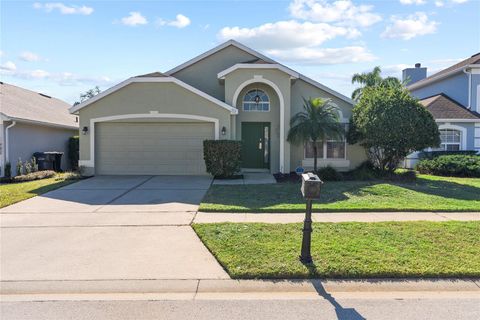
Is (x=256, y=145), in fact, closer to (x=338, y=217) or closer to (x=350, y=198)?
(x=350, y=198)

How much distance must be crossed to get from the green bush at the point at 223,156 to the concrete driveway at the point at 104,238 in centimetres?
275

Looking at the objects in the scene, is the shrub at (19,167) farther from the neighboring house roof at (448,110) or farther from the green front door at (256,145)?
the neighboring house roof at (448,110)

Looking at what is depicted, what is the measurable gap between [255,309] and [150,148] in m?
12.4

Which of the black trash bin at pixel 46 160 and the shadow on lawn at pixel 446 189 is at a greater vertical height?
the black trash bin at pixel 46 160

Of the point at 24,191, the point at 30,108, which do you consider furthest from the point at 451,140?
the point at 30,108

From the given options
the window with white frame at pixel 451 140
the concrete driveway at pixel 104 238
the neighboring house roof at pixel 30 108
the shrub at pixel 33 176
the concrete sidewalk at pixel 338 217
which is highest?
the neighboring house roof at pixel 30 108

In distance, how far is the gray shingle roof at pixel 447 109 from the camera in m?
20.0

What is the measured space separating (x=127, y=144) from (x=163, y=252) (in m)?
10.6

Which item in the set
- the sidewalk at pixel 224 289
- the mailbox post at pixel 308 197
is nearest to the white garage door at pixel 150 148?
the mailbox post at pixel 308 197

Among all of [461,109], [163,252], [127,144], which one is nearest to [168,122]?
[127,144]

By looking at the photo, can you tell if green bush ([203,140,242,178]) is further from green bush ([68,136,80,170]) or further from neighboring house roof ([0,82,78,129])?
green bush ([68,136,80,170])

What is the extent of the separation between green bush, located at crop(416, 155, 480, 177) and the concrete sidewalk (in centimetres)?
888

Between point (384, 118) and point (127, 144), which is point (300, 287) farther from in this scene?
point (127, 144)

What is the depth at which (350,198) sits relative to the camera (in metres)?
10.3
